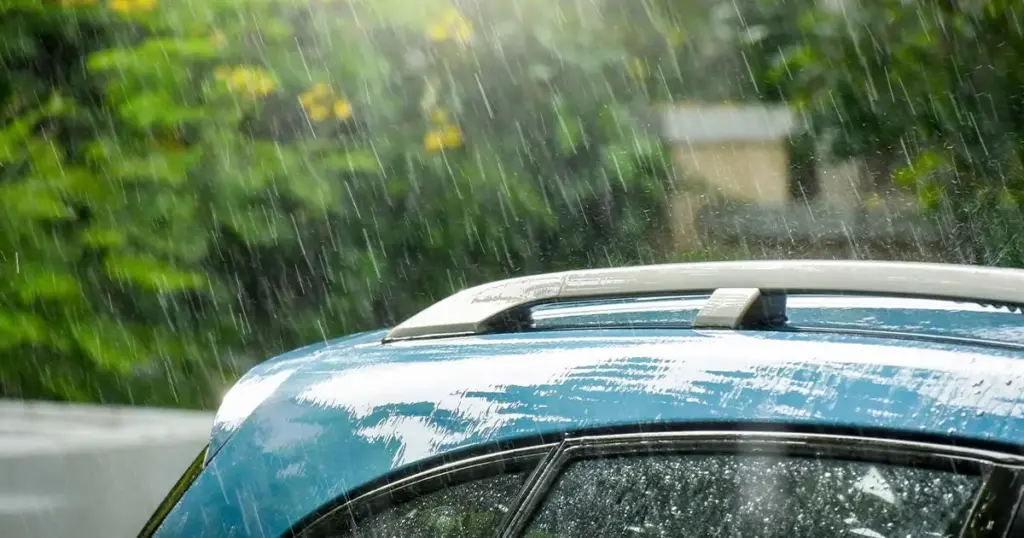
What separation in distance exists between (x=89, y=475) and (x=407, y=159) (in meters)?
3.25

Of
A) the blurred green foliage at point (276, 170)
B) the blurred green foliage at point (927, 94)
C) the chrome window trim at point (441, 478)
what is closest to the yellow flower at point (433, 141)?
the blurred green foliage at point (276, 170)

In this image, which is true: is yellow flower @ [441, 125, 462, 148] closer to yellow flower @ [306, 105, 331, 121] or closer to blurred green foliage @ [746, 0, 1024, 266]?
yellow flower @ [306, 105, 331, 121]

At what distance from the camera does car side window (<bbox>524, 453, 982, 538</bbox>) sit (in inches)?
53.8

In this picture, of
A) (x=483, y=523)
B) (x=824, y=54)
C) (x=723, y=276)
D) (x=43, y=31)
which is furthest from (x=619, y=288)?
(x=43, y=31)

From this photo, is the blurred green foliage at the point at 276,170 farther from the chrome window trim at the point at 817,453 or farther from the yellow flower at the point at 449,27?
the chrome window trim at the point at 817,453

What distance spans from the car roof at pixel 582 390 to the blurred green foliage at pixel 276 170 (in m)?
5.11

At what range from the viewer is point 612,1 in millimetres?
7414

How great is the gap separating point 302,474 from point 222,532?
7.1 inches

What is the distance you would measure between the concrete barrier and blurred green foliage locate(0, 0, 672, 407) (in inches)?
84.1

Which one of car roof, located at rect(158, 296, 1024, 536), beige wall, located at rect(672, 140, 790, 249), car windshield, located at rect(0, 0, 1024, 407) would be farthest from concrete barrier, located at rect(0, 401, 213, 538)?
beige wall, located at rect(672, 140, 790, 249)

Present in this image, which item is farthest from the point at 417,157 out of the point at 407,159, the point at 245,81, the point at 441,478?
the point at 441,478

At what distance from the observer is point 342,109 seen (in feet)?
24.1

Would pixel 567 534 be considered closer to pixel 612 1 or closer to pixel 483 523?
pixel 483 523

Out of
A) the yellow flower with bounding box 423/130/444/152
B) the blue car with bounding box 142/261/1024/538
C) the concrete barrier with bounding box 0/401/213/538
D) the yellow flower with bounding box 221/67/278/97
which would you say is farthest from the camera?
the yellow flower with bounding box 423/130/444/152
